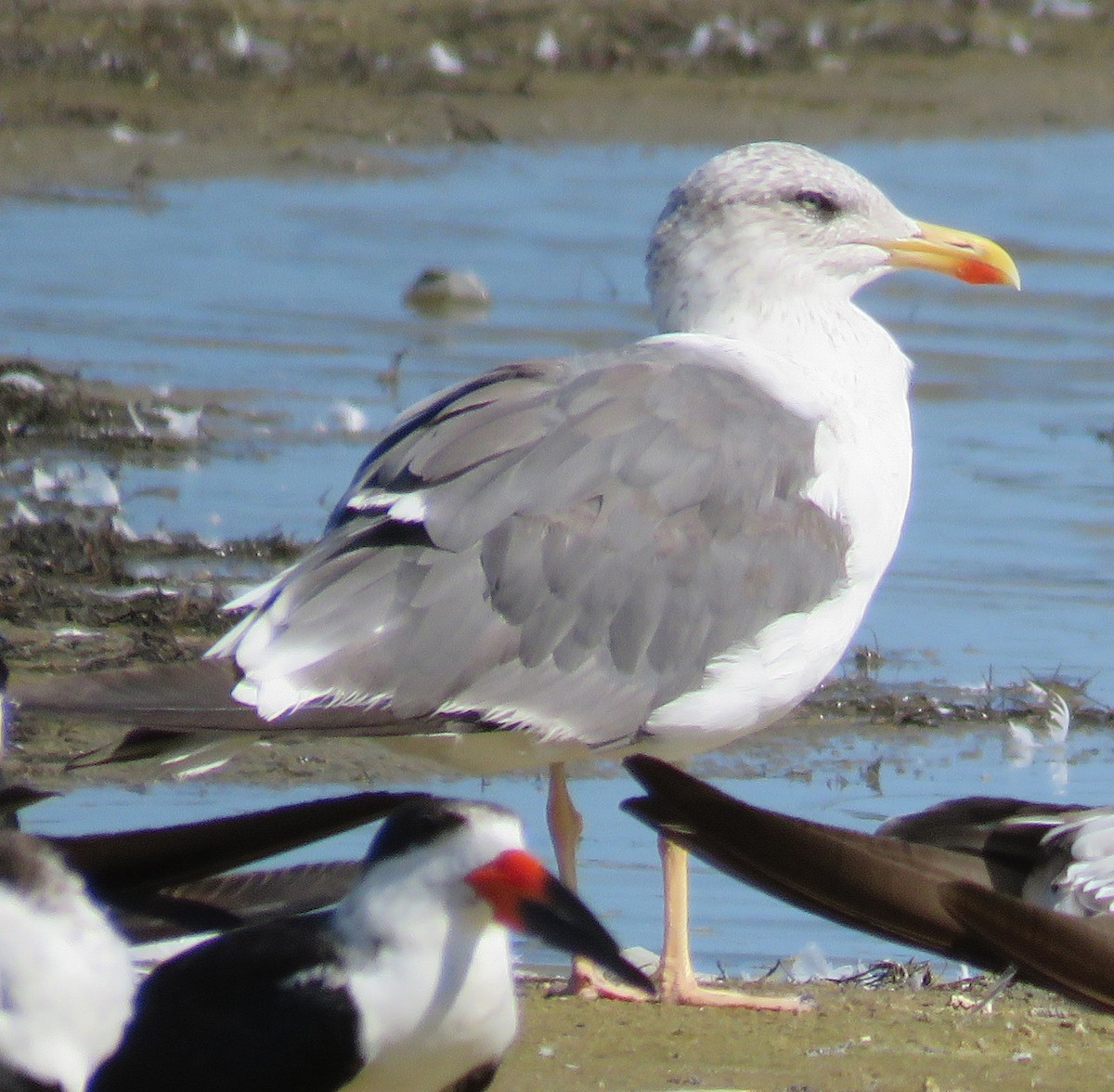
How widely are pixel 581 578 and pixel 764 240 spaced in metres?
1.33

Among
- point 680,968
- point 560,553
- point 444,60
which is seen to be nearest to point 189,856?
point 560,553

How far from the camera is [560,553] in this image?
545cm

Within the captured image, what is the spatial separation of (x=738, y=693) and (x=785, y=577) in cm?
27

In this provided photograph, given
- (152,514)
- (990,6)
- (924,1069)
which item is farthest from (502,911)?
(990,6)

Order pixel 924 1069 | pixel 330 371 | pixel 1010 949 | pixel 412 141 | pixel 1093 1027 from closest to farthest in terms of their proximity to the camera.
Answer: pixel 1010 949 < pixel 924 1069 < pixel 1093 1027 < pixel 330 371 < pixel 412 141

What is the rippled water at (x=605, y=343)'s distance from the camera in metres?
7.34

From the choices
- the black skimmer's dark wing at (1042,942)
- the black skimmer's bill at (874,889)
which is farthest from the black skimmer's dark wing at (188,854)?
the black skimmer's dark wing at (1042,942)

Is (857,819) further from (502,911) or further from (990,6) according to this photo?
(990,6)

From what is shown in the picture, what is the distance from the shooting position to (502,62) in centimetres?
1947

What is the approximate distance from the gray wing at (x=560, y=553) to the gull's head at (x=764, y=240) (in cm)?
62

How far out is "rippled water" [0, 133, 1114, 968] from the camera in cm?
734

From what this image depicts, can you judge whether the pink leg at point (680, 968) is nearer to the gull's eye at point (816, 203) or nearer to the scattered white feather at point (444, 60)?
the gull's eye at point (816, 203)

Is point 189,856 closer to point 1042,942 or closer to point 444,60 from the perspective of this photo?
point 1042,942

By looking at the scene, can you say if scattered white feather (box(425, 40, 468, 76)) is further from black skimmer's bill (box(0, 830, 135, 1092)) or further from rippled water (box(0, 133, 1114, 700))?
black skimmer's bill (box(0, 830, 135, 1092))
